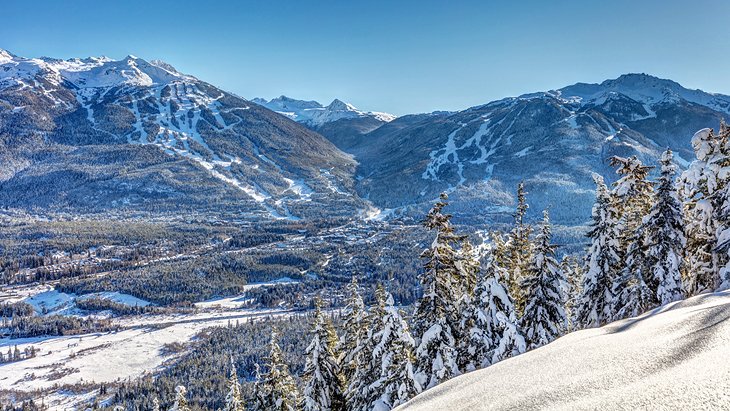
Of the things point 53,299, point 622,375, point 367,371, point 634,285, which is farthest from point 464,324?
point 53,299

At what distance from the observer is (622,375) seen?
557cm

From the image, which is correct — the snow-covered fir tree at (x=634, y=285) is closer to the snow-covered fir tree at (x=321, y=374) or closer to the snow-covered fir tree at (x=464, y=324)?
the snow-covered fir tree at (x=464, y=324)

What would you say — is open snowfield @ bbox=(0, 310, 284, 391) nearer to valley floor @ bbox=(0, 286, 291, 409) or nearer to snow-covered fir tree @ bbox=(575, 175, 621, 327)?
valley floor @ bbox=(0, 286, 291, 409)

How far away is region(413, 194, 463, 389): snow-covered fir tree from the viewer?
17.9m

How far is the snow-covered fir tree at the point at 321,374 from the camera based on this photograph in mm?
23375

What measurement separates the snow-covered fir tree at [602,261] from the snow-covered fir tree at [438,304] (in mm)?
8333

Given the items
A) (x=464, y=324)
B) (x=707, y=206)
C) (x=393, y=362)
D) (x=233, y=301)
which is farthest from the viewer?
(x=233, y=301)

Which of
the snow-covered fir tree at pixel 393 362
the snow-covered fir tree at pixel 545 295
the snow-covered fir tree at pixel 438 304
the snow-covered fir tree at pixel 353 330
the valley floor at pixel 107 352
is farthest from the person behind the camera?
the valley floor at pixel 107 352

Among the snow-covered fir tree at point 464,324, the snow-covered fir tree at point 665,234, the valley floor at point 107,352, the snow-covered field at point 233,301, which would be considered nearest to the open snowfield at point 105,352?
the valley floor at point 107,352

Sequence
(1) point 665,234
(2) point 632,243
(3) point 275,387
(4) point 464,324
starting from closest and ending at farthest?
(1) point 665,234 → (4) point 464,324 → (2) point 632,243 → (3) point 275,387

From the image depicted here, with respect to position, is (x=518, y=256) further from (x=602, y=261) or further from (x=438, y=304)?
(x=438, y=304)

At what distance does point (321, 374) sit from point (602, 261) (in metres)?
17.1

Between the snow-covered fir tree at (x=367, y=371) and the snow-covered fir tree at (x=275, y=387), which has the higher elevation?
the snow-covered fir tree at (x=367, y=371)

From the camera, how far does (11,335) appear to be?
13112 centimetres
